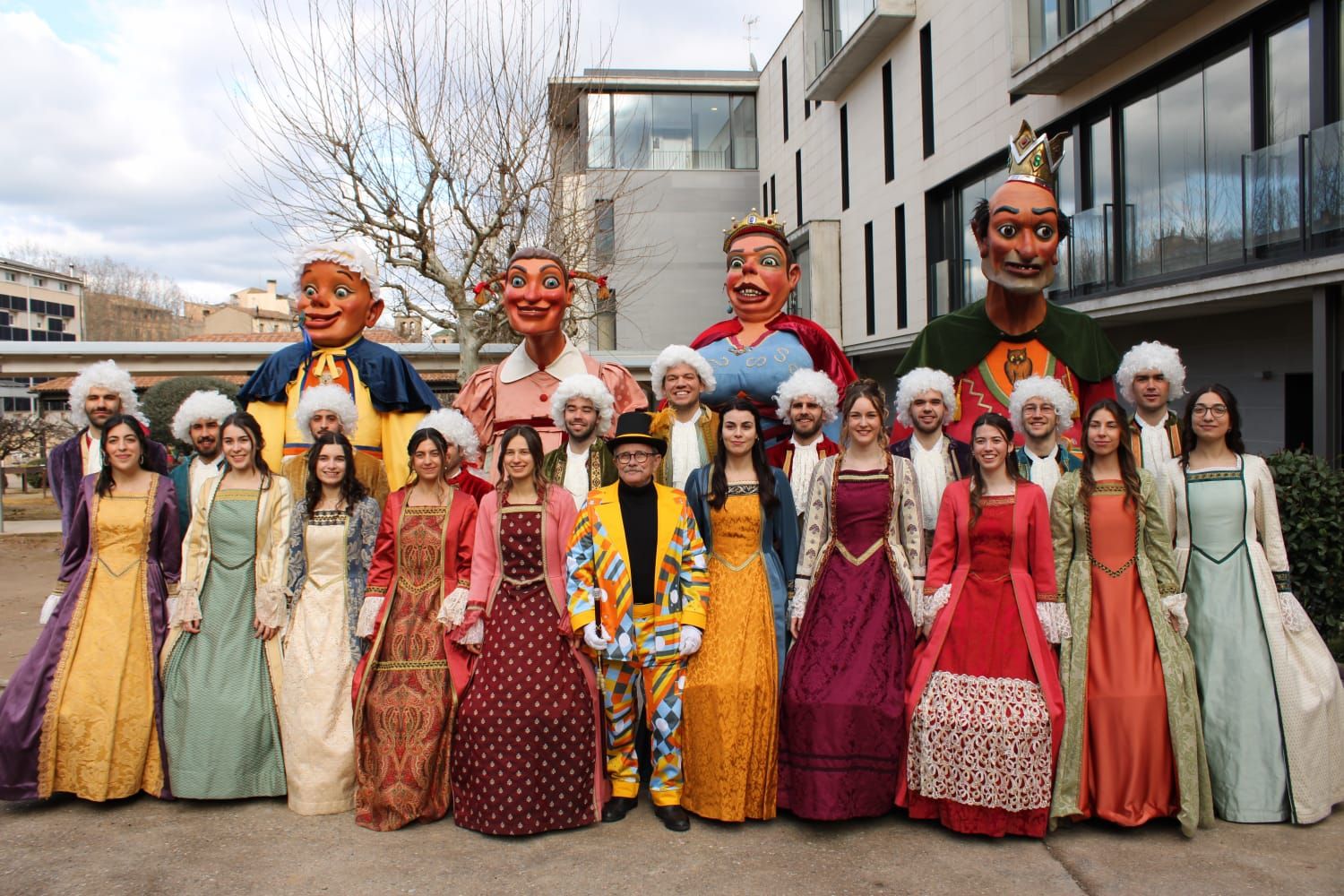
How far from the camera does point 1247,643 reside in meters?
A: 3.99

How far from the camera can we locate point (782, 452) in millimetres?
5109

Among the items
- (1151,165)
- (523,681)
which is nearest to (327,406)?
(523,681)

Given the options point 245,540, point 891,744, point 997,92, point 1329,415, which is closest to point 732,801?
point 891,744

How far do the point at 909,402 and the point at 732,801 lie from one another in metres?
2.00

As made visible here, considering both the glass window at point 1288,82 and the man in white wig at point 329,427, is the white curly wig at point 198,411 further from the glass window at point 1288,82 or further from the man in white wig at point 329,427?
the glass window at point 1288,82

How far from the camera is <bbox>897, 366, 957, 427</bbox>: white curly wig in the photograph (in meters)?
4.57

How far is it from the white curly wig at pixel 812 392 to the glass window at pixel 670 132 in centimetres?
2044

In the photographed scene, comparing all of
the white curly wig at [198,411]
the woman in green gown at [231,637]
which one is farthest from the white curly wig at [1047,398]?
the white curly wig at [198,411]

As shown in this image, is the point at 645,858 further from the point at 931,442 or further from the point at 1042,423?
the point at 1042,423

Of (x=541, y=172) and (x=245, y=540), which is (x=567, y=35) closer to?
(x=541, y=172)

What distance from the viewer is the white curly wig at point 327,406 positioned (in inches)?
189

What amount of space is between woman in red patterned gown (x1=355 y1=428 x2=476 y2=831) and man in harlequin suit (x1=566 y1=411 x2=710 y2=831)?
0.60 meters

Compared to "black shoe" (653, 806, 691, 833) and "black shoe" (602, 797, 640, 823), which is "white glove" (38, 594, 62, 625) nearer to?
"black shoe" (602, 797, 640, 823)

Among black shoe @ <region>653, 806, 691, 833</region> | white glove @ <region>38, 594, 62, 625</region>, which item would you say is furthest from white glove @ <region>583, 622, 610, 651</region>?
white glove @ <region>38, 594, 62, 625</region>
